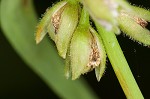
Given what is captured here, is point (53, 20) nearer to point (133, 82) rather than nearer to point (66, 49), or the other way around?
point (66, 49)

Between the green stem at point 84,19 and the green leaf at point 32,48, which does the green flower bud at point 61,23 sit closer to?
the green stem at point 84,19

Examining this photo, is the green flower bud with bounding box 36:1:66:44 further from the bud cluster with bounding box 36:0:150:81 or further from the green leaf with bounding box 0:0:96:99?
the green leaf with bounding box 0:0:96:99

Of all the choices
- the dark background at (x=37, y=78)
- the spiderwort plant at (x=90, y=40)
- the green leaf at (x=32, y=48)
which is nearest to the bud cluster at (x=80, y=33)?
the spiderwort plant at (x=90, y=40)

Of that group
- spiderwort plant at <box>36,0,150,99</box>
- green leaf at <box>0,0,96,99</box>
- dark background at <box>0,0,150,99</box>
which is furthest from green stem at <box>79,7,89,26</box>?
dark background at <box>0,0,150,99</box>

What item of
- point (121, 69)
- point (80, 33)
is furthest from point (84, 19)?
point (121, 69)

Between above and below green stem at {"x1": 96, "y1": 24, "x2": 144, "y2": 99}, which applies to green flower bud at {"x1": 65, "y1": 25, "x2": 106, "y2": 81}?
above

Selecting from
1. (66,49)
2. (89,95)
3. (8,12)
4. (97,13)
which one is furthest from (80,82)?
(97,13)

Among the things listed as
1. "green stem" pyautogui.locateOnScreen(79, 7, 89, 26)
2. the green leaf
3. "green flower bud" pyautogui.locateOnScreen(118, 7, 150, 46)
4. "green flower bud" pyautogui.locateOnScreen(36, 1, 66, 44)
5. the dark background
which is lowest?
the dark background
